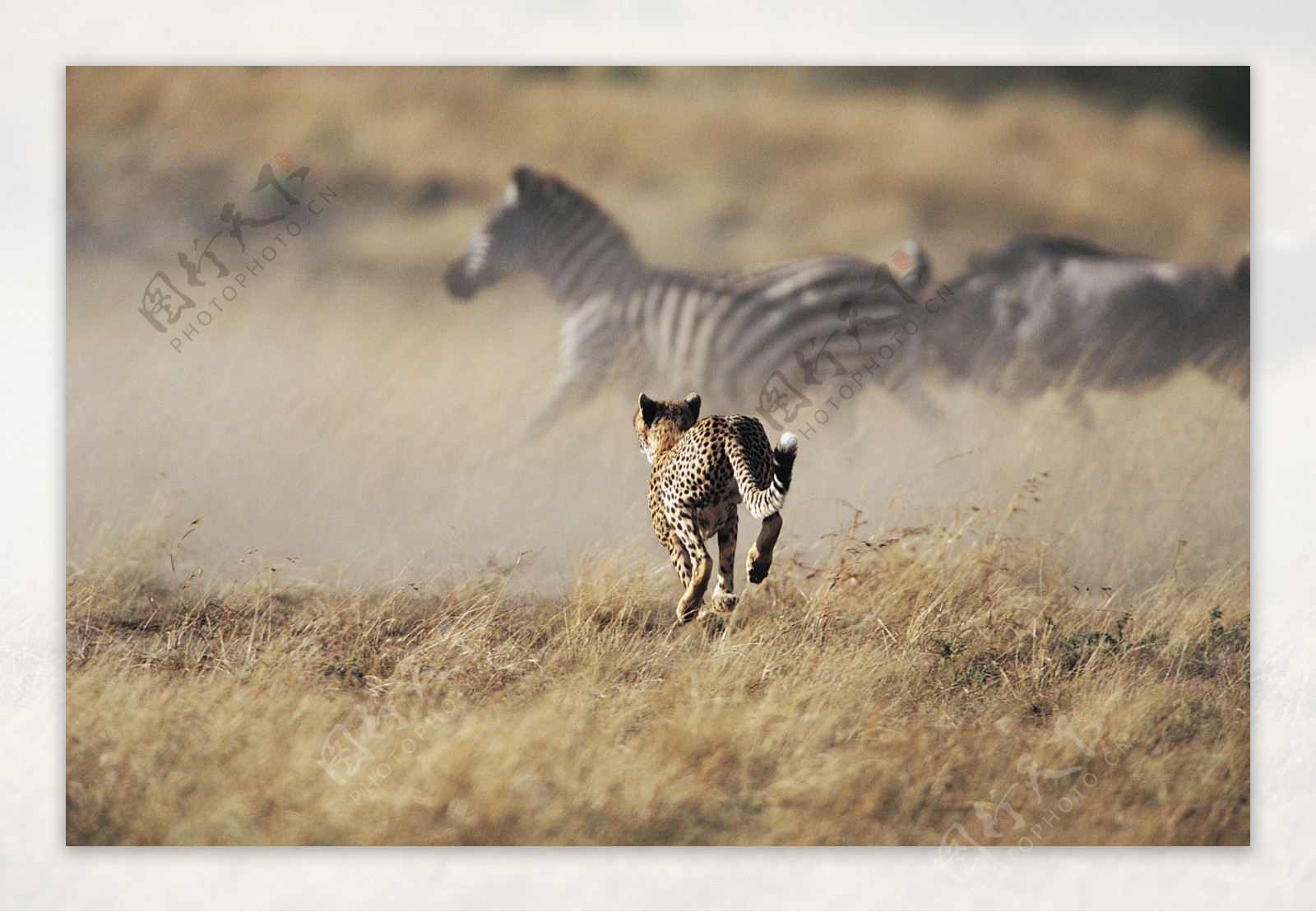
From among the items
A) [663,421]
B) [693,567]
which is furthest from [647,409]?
[693,567]

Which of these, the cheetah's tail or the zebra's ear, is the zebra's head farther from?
the cheetah's tail

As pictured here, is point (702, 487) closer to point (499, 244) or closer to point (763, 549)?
point (763, 549)

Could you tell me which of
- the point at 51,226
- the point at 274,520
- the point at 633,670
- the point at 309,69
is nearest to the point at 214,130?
the point at 309,69

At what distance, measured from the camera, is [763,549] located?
158 inches

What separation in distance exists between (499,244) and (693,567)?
134 cm

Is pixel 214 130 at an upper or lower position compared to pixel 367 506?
upper

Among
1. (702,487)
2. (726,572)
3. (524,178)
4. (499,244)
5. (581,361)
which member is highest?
(524,178)

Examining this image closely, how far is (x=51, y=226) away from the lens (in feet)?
13.4

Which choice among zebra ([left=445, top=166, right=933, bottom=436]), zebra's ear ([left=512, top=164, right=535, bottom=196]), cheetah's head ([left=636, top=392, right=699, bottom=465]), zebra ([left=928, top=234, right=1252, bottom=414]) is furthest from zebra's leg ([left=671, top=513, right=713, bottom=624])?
zebra's ear ([left=512, top=164, right=535, bottom=196])

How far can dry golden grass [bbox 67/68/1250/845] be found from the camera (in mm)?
3973

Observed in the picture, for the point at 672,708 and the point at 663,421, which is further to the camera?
the point at 663,421

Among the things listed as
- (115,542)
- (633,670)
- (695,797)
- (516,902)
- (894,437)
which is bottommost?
(516,902)

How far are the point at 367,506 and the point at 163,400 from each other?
2.62 feet

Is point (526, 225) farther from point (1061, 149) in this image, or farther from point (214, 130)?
point (1061, 149)
